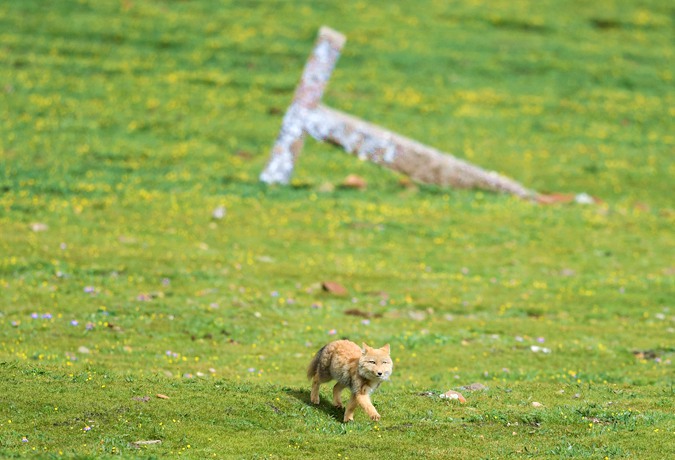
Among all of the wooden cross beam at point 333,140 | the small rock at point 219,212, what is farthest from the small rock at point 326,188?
the small rock at point 219,212

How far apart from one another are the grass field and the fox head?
34.9 inches

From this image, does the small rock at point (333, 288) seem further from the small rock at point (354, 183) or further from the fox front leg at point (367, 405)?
the small rock at point (354, 183)

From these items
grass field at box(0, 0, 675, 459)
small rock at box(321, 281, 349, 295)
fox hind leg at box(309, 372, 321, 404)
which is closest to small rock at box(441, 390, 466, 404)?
grass field at box(0, 0, 675, 459)

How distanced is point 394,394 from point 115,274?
346 inches

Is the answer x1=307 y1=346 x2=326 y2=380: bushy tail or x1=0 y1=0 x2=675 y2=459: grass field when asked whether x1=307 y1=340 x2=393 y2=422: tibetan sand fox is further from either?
x1=0 y1=0 x2=675 y2=459: grass field

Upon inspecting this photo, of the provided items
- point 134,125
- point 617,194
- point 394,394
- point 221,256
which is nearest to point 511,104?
point 617,194

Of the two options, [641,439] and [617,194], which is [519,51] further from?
[641,439]

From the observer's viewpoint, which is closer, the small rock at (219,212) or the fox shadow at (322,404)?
the fox shadow at (322,404)

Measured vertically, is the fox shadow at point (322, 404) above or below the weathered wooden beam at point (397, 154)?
below

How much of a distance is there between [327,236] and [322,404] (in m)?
11.5

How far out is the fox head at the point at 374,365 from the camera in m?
12.3

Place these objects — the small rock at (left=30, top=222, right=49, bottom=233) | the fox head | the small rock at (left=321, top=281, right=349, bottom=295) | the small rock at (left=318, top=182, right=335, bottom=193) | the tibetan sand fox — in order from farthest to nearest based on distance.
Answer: the small rock at (left=318, top=182, right=335, bottom=193), the small rock at (left=30, top=222, right=49, bottom=233), the small rock at (left=321, top=281, right=349, bottom=295), the tibetan sand fox, the fox head

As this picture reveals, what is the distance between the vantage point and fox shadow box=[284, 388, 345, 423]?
13.6m

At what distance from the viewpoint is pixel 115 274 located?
21281 mm
